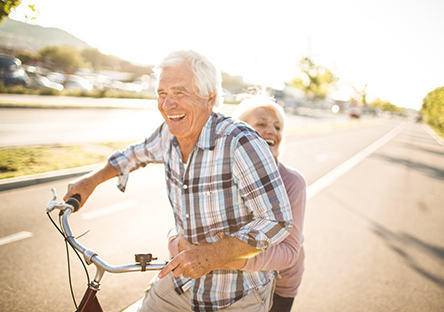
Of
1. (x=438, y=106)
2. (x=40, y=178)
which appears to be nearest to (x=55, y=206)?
(x=40, y=178)

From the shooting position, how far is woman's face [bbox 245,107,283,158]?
1.93 meters

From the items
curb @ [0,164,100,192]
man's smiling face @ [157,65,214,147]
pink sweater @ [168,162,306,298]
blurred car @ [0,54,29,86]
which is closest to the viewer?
pink sweater @ [168,162,306,298]

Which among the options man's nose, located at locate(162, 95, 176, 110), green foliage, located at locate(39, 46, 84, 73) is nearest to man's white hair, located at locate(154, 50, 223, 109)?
man's nose, located at locate(162, 95, 176, 110)

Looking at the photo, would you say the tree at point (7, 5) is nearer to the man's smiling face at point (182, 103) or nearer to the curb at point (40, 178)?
the curb at point (40, 178)

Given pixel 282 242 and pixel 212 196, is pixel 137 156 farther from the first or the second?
pixel 282 242

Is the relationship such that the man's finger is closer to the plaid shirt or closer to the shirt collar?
the plaid shirt

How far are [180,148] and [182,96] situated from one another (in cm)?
35

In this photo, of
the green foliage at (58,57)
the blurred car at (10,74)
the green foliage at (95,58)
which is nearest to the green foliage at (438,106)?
the blurred car at (10,74)

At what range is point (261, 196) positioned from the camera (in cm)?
123

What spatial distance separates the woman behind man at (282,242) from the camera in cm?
139

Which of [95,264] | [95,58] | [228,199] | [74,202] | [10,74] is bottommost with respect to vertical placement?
[95,264]

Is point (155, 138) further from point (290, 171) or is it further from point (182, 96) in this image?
point (290, 171)

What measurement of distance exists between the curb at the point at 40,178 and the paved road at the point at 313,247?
0.16m

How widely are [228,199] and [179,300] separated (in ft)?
2.36
